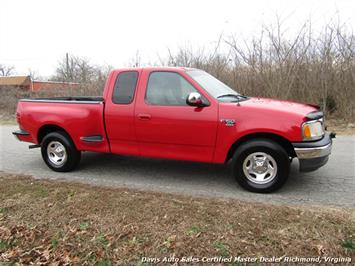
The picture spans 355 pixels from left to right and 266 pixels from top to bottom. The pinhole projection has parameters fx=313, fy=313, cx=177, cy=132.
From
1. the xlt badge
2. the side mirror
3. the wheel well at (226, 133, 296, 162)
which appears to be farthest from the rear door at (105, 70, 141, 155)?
the wheel well at (226, 133, 296, 162)

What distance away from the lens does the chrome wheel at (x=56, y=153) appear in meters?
5.83

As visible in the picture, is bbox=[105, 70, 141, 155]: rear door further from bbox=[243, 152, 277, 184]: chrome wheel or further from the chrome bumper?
the chrome bumper

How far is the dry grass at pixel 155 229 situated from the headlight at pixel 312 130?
38.4 inches

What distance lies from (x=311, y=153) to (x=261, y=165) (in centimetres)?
69

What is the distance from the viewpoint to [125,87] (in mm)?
5223

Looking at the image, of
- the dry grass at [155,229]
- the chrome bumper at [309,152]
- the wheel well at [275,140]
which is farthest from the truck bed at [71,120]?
the chrome bumper at [309,152]

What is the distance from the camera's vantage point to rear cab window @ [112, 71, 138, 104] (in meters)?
5.14

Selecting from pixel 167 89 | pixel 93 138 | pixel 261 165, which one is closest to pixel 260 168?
pixel 261 165

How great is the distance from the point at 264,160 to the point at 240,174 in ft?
1.32

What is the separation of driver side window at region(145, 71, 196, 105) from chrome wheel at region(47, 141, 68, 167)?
2.04 metres

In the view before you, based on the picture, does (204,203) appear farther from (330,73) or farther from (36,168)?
(330,73)

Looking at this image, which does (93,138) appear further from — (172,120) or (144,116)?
(172,120)

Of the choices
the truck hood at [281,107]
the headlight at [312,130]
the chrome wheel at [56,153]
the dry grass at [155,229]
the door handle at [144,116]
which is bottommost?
the dry grass at [155,229]

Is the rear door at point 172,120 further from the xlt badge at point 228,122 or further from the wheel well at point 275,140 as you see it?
the wheel well at point 275,140
